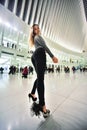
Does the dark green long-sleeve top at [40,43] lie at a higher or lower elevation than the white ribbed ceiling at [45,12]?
lower

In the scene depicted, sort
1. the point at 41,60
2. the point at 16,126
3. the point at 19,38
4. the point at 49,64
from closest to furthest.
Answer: the point at 16,126, the point at 41,60, the point at 19,38, the point at 49,64

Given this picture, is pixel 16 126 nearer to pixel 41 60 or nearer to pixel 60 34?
pixel 41 60

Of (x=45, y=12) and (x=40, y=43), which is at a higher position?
(x=45, y=12)

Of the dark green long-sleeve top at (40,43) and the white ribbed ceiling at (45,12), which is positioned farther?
the white ribbed ceiling at (45,12)

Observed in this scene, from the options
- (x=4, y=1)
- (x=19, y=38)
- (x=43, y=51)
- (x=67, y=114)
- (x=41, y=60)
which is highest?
(x=4, y=1)

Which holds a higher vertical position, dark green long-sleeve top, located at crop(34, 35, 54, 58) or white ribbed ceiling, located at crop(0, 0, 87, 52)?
white ribbed ceiling, located at crop(0, 0, 87, 52)

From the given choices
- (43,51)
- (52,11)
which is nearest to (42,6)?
(52,11)

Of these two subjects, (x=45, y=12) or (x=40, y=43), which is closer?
(x=40, y=43)

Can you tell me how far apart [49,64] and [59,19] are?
1214 centimetres

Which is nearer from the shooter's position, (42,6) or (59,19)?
(42,6)

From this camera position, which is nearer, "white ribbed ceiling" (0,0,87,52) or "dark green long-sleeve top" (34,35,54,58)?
"dark green long-sleeve top" (34,35,54,58)

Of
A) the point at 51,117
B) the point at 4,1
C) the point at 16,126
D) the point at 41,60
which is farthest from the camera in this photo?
the point at 4,1

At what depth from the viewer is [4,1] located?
57.4ft

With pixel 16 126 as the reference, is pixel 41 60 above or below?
above
